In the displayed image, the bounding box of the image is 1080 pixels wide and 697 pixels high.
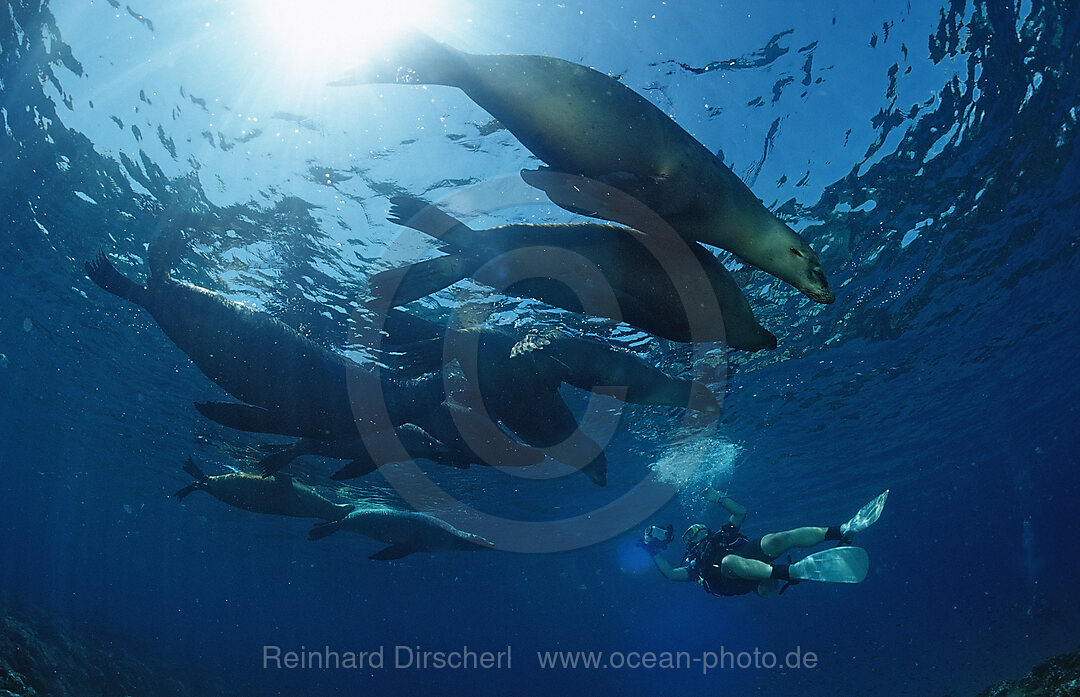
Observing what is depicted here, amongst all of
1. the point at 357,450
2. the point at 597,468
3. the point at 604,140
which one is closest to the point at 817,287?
the point at 604,140

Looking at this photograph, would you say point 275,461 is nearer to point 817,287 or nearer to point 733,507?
point 817,287

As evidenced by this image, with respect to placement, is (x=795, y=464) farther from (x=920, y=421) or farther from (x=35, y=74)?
(x=35, y=74)

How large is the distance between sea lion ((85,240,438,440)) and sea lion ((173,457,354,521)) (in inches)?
113

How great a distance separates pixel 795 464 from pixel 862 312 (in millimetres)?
16886

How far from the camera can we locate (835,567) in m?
6.98

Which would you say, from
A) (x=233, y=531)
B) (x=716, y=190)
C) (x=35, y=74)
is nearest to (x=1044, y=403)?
(x=716, y=190)

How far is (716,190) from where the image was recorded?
202 centimetres

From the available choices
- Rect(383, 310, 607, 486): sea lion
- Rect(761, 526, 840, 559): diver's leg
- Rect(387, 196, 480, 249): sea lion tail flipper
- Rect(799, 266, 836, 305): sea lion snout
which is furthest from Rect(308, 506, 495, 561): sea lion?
Rect(799, 266, 836, 305): sea lion snout

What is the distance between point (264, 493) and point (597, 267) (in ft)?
22.3

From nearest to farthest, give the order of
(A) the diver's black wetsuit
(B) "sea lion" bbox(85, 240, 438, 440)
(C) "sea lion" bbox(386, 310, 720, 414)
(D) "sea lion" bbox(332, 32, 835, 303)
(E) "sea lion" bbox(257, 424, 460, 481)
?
(D) "sea lion" bbox(332, 32, 835, 303), (B) "sea lion" bbox(85, 240, 438, 440), (C) "sea lion" bbox(386, 310, 720, 414), (E) "sea lion" bbox(257, 424, 460, 481), (A) the diver's black wetsuit

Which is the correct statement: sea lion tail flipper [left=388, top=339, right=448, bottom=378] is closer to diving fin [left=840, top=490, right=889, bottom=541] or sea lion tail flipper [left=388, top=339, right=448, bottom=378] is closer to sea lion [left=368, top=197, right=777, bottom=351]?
sea lion [left=368, top=197, right=777, bottom=351]

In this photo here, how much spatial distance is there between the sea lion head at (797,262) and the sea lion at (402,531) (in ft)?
26.4

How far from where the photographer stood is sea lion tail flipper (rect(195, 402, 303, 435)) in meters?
4.42

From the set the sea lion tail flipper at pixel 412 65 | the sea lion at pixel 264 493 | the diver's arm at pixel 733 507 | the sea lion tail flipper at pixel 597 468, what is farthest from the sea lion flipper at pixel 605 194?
the diver's arm at pixel 733 507
